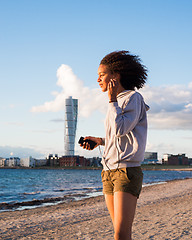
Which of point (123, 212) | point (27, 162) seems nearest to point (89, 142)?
point (123, 212)

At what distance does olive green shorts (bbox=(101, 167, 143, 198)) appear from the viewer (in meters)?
1.88

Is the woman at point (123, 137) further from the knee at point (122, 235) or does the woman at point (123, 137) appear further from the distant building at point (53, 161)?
the distant building at point (53, 161)

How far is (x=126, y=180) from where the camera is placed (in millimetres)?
1900

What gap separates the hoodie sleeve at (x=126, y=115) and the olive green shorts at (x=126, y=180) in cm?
27

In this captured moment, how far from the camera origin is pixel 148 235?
5.45m

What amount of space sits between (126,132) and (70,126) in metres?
147

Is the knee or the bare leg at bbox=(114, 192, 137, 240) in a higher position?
the bare leg at bbox=(114, 192, 137, 240)

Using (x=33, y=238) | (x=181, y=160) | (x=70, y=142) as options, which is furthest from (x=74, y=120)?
(x=33, y=238)

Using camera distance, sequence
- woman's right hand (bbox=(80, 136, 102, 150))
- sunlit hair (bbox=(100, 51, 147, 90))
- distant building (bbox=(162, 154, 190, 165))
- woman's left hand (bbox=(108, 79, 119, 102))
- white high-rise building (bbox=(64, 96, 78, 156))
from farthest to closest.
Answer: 1. distant building (bbox=(162, 154, 190, 165))
2. white high-rise building (bbox=(64, 96, 78, 156))
3. woman's right hand (bbox=(80, 136, 102, 150))
4. sunlit hair (bbox=(100, 51, 147, 90))
5. woman's left hand (bbox=(108, 79, 119, 102))

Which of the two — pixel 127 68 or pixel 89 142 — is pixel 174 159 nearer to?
pixel 89 142

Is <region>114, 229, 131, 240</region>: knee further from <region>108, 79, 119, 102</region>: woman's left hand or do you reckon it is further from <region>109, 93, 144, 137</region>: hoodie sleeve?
<region>108, 79, 119, 102</region>: woman's left hand

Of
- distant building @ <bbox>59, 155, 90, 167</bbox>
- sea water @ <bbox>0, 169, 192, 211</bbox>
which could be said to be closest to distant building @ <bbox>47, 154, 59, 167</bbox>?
distant building @ <bbox>59, 155, 90, 167</bbox>

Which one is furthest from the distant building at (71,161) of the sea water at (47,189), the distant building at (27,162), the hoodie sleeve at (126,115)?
the hoodie sleeve at (126,115)

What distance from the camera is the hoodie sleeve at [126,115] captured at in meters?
1.87
